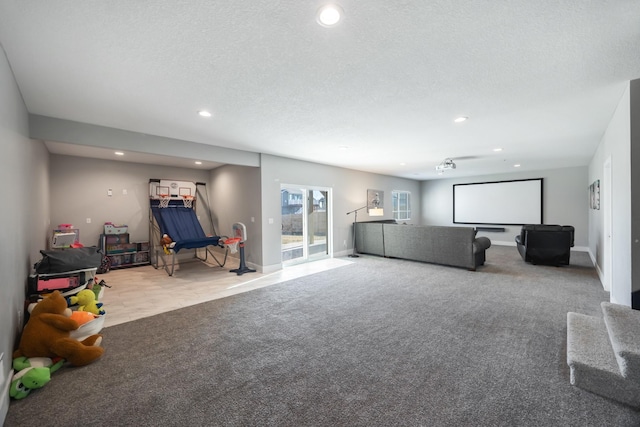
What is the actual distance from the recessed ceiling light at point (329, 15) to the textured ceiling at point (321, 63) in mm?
39

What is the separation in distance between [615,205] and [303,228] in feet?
17.2

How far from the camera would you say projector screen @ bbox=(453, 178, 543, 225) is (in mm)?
8570

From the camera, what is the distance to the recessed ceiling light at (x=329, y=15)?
1524 millimetres

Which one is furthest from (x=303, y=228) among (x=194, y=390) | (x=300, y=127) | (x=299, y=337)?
(x=194, y=390)

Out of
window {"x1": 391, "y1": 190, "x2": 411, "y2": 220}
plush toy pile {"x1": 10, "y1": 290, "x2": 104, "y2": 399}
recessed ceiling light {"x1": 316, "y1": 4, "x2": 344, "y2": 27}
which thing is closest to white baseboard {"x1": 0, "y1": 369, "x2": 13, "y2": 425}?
plush toy pile {"x1": 10, "y1": 290, "x2": 104, "y2": 399}

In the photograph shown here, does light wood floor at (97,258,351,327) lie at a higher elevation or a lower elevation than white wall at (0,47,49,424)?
lower

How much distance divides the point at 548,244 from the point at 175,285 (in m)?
7.67

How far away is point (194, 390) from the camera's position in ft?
6.33

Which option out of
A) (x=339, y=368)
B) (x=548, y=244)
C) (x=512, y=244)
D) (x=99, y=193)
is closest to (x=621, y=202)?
(x=548, y=244)

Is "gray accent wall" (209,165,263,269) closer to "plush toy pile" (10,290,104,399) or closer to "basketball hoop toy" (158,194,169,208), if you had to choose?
"basketball hoop toy" (158,194,169,208)

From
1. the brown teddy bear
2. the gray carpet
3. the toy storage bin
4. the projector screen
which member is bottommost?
the gray carpet

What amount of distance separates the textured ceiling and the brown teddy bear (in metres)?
2.15

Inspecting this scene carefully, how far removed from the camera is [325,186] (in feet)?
22.8

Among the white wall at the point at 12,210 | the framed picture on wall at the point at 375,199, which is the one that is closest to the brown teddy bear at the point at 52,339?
the white wall at the point at 12,210
